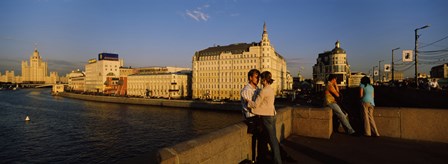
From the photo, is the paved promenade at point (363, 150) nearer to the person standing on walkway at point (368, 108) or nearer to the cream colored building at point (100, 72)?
the person standing on walkway at point (368, 108)

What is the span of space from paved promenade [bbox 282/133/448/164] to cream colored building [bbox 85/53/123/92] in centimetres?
15045

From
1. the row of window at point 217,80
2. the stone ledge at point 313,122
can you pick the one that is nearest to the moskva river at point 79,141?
the stone ledge at point 313,122

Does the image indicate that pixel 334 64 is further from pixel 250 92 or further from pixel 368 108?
pixel 250 92

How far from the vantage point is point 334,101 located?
8.26m

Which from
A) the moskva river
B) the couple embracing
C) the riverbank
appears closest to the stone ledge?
the couple embracing

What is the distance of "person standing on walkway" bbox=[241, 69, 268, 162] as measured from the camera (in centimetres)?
539

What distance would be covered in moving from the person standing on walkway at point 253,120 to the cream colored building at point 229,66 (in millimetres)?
82557

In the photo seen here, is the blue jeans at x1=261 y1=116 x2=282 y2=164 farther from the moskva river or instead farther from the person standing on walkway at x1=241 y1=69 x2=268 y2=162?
the moskva river

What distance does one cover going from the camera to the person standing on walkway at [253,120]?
17.7 ft

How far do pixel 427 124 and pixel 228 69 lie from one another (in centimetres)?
8710

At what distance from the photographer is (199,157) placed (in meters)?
4.00

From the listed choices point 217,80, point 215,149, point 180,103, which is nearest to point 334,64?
point 217,80

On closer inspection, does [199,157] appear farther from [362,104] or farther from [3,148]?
[3,148]

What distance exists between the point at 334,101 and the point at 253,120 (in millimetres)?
4105
